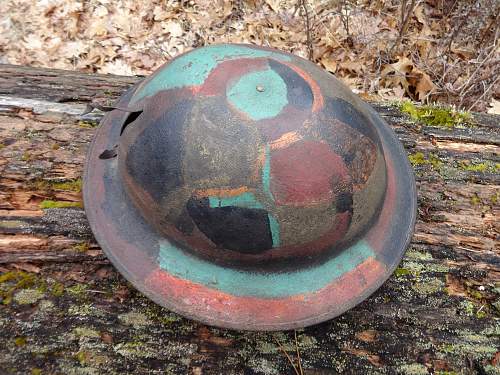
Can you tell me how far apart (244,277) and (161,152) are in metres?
0.56

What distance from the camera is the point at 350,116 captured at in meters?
1.70

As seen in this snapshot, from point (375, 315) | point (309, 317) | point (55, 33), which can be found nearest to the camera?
point (309, 317)

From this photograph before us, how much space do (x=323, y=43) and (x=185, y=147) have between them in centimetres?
319

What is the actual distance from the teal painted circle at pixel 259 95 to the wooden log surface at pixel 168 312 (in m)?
0.96

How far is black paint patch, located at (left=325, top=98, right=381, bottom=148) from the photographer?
165 cm

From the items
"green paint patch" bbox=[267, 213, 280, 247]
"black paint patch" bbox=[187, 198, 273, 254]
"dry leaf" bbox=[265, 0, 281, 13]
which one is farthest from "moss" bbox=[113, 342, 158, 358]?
"dry leaf" bbox=[265, 0, 281, 13]

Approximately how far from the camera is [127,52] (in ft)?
13.5

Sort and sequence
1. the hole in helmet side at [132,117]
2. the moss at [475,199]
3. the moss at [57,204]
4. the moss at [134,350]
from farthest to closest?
the moss at [475,199] < the moss at [57,204] < the moss at [134,350] < the hole in helmet side at [132,117]

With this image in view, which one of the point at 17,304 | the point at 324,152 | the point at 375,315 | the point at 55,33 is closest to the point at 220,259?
the point at 324,152

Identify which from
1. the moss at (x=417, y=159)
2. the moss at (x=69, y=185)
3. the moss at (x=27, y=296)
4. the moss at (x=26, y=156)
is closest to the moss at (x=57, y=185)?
the moss at (x=69, y=185)

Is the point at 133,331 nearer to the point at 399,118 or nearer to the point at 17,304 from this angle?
the point at 17,304

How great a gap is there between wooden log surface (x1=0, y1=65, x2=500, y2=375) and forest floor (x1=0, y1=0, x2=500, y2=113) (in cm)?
167

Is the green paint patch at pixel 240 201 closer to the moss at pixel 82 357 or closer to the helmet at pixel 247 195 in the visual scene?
the helmet at pixel 247 195

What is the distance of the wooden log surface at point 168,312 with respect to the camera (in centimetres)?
183
